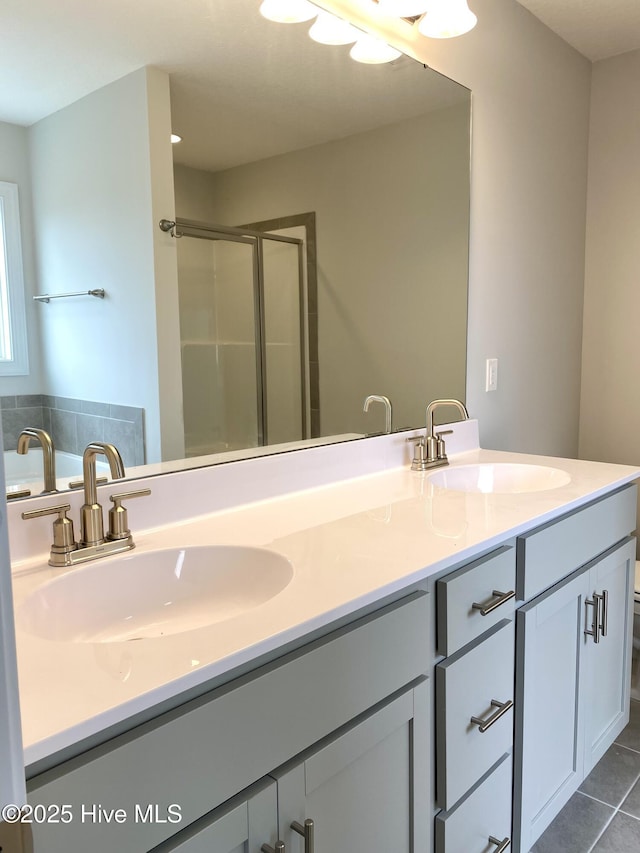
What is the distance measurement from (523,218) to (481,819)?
189cm

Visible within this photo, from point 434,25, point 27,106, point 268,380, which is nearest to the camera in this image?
point 27,106

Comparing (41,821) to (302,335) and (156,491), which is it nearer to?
(156,491)

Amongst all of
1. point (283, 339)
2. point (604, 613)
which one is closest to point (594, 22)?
point (283, 339)

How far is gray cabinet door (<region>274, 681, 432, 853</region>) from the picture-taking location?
906 mm

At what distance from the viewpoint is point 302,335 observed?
167 centimetres

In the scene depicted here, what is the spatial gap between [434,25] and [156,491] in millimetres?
1473

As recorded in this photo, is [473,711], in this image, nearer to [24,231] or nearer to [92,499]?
[92,499]

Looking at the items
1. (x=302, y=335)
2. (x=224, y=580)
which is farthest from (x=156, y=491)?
(x=302, y=335)

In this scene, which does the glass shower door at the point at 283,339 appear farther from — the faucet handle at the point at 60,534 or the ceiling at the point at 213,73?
the faucet handle at the point at 60,534

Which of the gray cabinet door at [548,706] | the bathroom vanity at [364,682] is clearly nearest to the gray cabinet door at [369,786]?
the bathroom vanity at [364,682]

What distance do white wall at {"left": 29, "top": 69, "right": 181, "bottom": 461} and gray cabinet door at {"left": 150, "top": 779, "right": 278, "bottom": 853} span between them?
27.2 inches

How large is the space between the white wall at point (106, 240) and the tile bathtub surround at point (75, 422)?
0.7 inches

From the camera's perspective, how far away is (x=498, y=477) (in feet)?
6.51

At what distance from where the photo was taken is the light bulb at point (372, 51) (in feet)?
5.74
